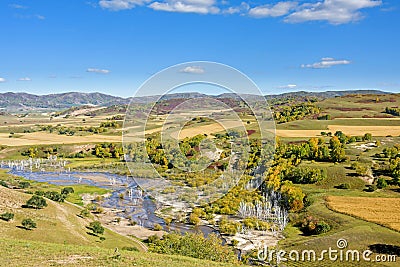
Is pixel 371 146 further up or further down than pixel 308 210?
further up

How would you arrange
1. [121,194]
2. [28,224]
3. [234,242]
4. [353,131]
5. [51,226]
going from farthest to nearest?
[353,131], [121,194], [234,242], [51,226], [28,224]

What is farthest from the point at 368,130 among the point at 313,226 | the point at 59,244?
the point at 59,244

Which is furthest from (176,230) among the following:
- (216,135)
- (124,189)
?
(216,135)

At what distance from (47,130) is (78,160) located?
75090 millimetres

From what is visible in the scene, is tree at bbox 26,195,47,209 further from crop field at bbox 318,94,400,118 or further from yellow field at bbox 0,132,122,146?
crop field at bbox 318,94,400,118

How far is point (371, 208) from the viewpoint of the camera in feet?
182

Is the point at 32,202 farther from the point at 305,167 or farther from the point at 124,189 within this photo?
the point at 305,167

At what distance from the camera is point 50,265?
21.7m

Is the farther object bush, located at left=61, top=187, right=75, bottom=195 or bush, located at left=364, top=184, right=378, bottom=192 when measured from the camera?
bush, located at left=61, top=187, right=75, bottom=195

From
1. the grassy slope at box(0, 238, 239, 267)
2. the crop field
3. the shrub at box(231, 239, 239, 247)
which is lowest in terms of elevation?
the shrub at box(231, 239, 239, 247)

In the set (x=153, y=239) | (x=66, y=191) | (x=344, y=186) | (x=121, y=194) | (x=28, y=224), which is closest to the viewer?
(x=28, y=224)

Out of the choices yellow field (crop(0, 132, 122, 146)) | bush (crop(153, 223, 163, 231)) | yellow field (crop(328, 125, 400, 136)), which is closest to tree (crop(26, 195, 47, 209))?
bush (crop(153, 223, 163, 231))

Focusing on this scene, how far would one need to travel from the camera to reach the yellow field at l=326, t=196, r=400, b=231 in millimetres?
49719

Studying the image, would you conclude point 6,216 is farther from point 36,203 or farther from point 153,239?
point 153,239
